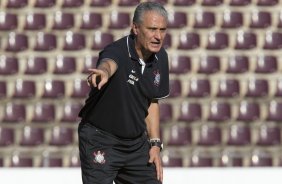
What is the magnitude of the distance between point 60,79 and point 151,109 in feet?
14.6

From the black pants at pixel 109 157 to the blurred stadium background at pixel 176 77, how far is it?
4128mm

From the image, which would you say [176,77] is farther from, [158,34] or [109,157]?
[158,34]

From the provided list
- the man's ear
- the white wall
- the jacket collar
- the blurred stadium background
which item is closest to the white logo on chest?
the jacket collar

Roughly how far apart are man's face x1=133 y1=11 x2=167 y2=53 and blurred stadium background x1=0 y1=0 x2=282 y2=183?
4461mm

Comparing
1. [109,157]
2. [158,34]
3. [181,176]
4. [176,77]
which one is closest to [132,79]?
[158,34]

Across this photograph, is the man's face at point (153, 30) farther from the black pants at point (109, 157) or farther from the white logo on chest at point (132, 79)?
the black pants at point (109, 157)

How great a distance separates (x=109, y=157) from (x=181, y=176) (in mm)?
1957

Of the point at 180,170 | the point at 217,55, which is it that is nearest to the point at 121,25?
the point at 217,55

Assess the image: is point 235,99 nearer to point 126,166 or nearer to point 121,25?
point 121,25

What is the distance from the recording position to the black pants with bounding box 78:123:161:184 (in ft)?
11.8

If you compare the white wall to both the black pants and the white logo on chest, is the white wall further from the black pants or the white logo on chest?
the white logo on chest

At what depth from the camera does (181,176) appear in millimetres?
5496

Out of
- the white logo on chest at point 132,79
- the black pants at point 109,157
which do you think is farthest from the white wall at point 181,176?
the white logo on chest at point 132,79

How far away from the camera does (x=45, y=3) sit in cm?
830
